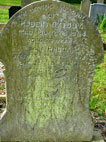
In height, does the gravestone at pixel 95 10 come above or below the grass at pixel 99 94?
above

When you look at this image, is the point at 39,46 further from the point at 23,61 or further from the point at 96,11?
the point at 96,11

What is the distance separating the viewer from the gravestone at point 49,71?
7.34 ft

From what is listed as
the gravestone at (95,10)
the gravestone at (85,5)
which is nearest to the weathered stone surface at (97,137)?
the gravestone at (85,5)

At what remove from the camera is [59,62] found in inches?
95.3

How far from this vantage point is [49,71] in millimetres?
2467

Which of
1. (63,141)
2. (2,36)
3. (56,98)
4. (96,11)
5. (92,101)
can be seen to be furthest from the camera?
(96,11)

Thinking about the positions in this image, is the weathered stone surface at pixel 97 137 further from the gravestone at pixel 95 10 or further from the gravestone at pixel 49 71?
the gravestone at pixel 95 10

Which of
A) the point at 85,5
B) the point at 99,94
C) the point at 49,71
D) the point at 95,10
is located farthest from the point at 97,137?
the point at 95,10

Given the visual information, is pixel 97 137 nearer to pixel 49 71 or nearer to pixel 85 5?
pixel 49 71

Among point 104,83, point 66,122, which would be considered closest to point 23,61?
point 66,122

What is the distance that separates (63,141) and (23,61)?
1280 millimetres

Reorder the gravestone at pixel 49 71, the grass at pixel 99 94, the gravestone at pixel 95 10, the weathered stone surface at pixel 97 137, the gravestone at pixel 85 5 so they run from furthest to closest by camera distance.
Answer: the gravestone at pixel 95 10, the gravestone at pixel 85 5, the grass at pixel 99 94, the weathered stone surface at pixel 97 137, the gravestone at pixel 49 71

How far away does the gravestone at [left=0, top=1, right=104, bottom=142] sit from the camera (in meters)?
2.24

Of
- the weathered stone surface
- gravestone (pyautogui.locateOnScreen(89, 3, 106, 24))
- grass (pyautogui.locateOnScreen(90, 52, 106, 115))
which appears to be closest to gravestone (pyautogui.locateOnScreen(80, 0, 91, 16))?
gravestone (pyautogui.locateOnScreen(89, 3, 106, 24))
